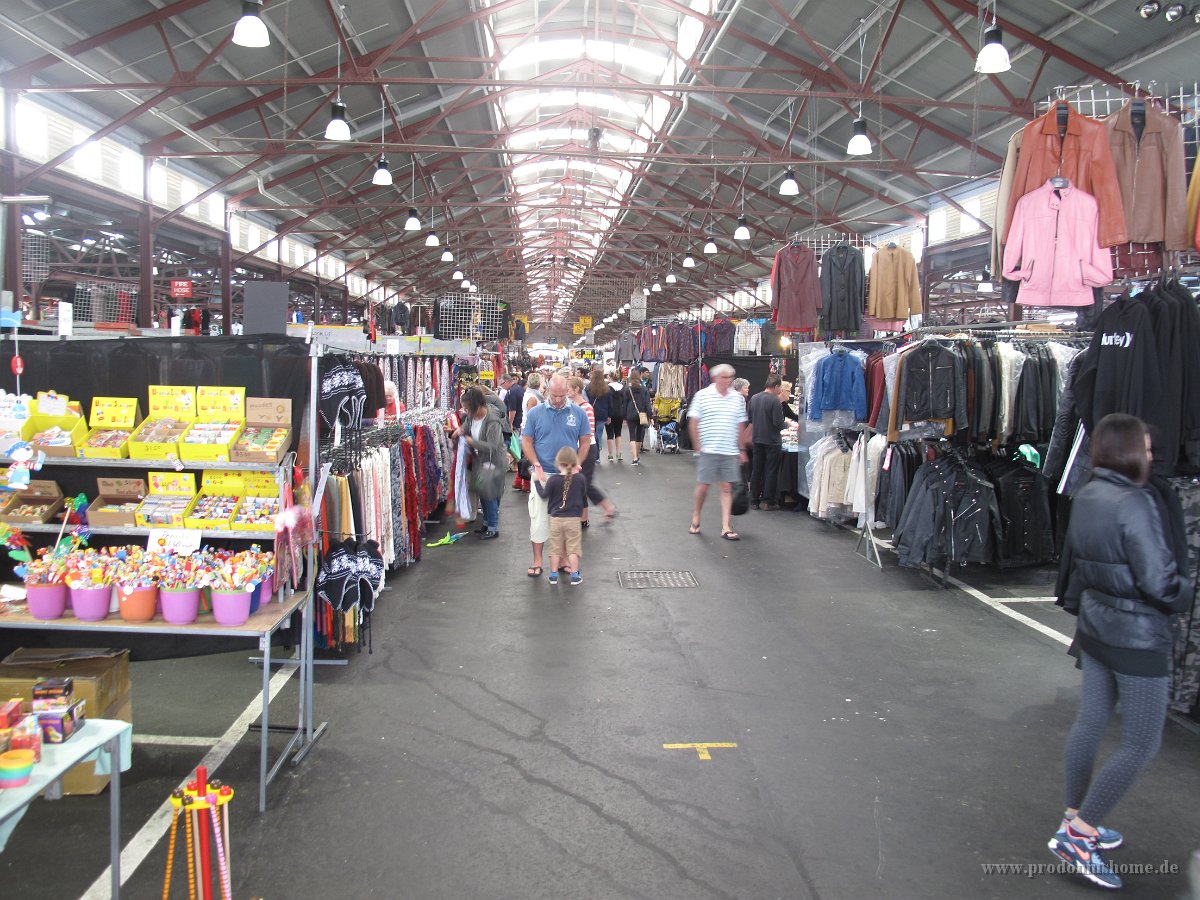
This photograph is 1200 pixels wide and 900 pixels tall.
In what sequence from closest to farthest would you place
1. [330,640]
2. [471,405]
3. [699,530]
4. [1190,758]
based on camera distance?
[1190,758] → [330,640] → [471,405] → [699,530]

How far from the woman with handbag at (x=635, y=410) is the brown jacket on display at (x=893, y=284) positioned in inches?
263

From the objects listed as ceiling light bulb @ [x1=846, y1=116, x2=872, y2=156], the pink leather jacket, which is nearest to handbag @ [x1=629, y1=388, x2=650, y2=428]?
ceiling light bulb @ [x1=846, y1=116, x2=872, y2=156]

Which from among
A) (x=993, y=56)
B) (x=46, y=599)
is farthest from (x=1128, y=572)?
(x=993, y=56)

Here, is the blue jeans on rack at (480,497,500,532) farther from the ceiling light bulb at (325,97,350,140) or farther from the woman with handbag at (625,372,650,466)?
the woman with handbag at (625,372,650,466)

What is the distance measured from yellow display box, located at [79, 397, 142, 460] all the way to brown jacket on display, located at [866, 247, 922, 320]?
25.7 ft

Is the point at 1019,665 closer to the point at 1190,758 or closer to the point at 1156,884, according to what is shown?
the point at 1190,758

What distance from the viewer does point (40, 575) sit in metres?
3.57

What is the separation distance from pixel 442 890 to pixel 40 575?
7.31ft

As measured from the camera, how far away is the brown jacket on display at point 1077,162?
472 cm

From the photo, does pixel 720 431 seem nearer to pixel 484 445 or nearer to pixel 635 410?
pixel 484 445

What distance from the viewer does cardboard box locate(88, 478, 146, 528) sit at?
3.89 metres

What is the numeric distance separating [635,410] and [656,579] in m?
8.73

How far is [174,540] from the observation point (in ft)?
12.3

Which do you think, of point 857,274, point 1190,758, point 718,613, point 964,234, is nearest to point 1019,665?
point 1190,758
